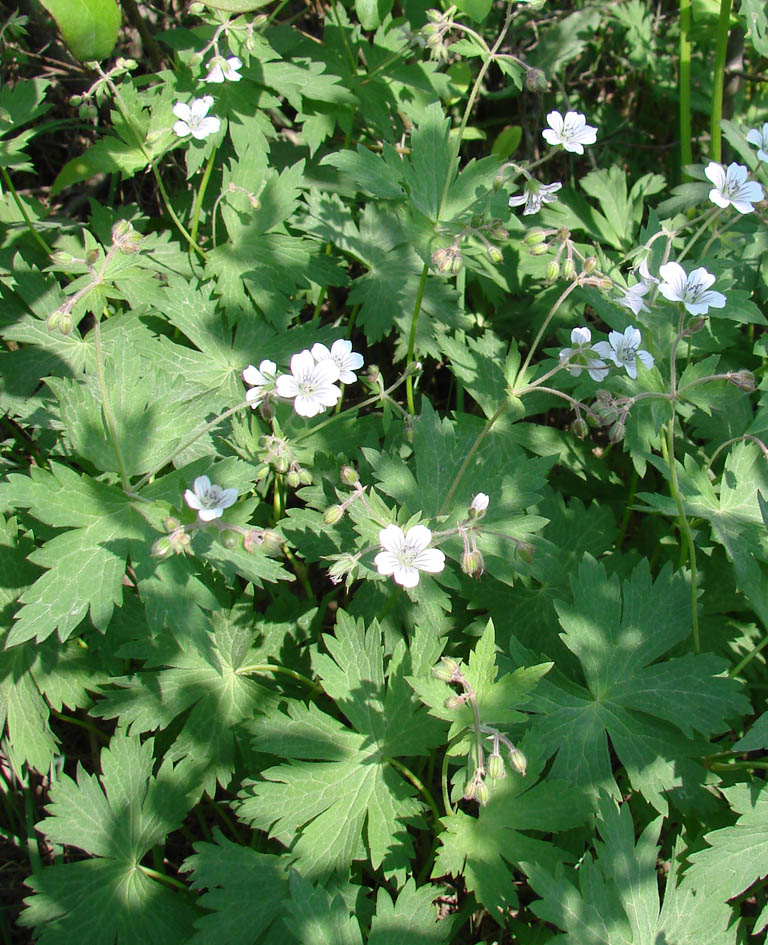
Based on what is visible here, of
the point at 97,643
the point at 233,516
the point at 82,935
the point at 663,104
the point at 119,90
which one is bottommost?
the point at 82,935

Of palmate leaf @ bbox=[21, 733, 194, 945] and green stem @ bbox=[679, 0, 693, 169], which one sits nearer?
palmate leaf @ bbox=[21, 733, 194, 945]

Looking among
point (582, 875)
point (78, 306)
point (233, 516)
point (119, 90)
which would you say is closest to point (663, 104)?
point (119, 90)

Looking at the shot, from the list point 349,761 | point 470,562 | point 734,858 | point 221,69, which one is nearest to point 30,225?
point 221,69

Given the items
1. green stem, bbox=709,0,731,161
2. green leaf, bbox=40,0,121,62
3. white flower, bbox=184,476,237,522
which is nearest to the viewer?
white flower, bbox=184,476,237,522

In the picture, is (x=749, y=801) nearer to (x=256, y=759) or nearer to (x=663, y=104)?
(x=256, y=759)

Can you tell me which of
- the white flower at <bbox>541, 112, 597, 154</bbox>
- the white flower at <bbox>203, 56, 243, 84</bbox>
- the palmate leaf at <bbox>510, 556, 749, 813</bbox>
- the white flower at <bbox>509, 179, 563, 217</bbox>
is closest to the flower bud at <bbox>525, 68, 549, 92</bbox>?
the white flower at <bbox>541, 112, 597, 154</bbox>

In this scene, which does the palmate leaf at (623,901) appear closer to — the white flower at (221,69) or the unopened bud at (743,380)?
the unopened bud at (743,380)

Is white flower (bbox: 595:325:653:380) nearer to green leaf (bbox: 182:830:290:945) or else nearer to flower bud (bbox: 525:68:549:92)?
flower bud (bbox: 525:68:549:92)
